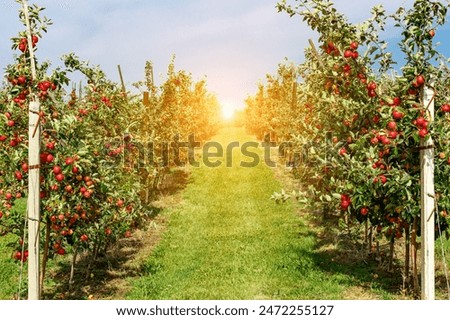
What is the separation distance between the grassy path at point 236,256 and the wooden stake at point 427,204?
202 centimetres

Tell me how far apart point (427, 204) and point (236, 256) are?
5339 mm

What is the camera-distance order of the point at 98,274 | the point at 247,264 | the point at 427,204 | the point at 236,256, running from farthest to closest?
the point at 236,256, the point at 247,264, the point at 98,274, the point at 427,204

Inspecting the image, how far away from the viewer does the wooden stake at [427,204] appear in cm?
594

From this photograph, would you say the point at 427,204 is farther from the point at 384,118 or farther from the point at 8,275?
the point at 8,275

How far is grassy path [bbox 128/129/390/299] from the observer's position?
27.1 ft

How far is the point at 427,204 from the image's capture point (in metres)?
5.99

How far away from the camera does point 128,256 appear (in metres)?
11.2

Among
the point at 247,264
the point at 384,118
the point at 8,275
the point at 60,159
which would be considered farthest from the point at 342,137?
the point at 8,275

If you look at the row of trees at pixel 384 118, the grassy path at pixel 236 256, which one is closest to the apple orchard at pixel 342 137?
the row of trees at pixel 384 118

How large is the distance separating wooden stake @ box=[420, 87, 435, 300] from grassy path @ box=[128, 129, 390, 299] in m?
2.02

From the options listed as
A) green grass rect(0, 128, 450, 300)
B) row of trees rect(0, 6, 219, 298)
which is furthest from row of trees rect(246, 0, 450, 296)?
row of trees rect(0, 6, 219, 298)

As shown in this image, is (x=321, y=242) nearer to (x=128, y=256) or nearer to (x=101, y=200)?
(x=128, y=256)

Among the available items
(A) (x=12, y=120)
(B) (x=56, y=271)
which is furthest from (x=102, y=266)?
(A) (x=12, y=120)
